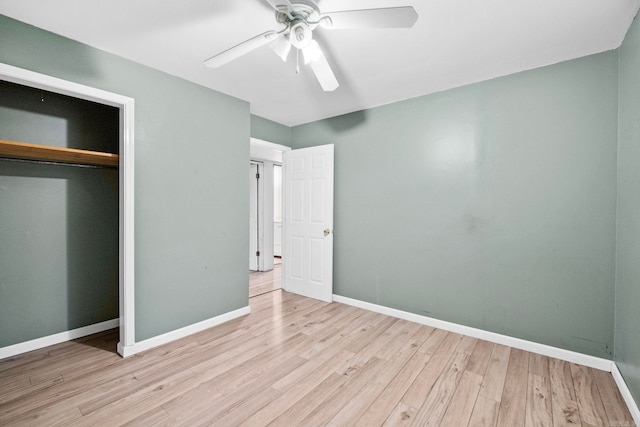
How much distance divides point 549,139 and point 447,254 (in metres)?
1.36

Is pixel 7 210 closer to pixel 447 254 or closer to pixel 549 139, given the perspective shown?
pixel 447 254

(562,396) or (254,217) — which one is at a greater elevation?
(254,217)

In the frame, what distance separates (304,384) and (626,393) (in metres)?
2.15

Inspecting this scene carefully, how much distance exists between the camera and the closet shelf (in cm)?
196

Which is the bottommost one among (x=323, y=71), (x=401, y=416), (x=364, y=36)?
(x=401, y=416)

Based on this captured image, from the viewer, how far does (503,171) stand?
8.66 ft

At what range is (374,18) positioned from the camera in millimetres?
1430

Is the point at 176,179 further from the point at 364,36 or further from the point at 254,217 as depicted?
the point at 254,217

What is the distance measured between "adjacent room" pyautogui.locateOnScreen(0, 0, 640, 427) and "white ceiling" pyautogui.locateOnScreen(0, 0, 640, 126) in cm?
2

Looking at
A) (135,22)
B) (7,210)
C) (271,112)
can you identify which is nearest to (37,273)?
(7,210)

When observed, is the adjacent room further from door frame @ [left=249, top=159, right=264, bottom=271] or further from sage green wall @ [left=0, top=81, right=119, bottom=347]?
door frame @ [left=249, top=159, right=264, bottom=271]

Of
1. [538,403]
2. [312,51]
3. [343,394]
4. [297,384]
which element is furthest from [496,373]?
[312,51]

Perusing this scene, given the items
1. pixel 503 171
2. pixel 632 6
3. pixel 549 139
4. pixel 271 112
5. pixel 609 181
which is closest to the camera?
pixel 632 6

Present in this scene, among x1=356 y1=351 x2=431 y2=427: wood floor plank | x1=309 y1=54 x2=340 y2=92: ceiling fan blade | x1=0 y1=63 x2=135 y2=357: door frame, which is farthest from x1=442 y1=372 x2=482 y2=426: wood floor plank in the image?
x1=0 y1=63 x2=135 y2=357: door frame
